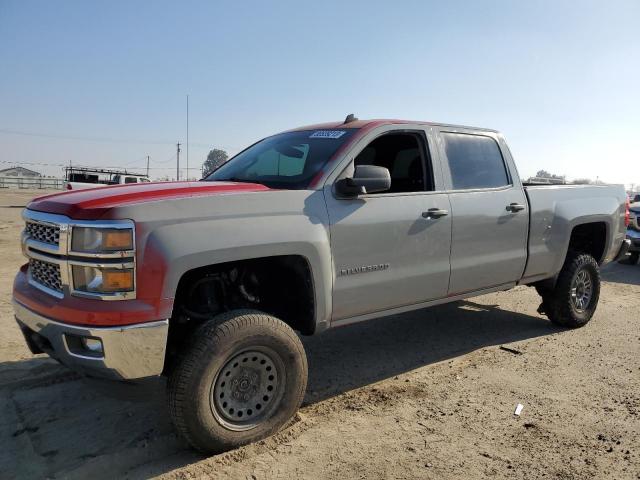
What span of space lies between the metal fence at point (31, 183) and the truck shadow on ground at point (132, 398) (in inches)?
2188

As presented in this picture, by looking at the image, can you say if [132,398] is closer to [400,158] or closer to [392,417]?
[392,417]

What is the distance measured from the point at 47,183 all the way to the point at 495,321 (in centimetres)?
5943

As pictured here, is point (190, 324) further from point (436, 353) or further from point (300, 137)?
point (436, 353)

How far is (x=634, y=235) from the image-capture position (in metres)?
10.7

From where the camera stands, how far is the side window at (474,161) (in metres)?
4.39

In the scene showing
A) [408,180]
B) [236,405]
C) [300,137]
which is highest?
[300,137]

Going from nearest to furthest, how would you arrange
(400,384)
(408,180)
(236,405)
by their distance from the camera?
(236,405) < (400,384) < (408,180)

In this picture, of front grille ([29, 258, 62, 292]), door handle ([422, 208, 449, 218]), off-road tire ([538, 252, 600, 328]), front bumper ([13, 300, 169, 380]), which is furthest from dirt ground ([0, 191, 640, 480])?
door handle ([422, 208, 449, 218])

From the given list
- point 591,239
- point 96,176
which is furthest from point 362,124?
point 96,176

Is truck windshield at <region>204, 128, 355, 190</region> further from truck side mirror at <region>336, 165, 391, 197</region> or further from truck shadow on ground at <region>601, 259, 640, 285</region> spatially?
truck shadow on ground at <region>601, 259, 640, 285</region>

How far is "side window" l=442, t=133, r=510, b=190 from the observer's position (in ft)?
14.4

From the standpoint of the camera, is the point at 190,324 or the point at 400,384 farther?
the point at 400,384

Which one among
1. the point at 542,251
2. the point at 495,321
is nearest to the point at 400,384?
the point at 542,251

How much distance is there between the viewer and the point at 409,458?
293 centimetres
